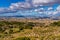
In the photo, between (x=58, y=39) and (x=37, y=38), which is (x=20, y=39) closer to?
(x=37, y=38)

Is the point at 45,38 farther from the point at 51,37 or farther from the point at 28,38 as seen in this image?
the point at 28,38

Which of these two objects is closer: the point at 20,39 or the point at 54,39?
the point at 54,39

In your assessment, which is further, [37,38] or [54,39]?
[37,38]

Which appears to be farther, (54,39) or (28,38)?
(28,38)

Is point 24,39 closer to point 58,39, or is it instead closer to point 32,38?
point 32,38

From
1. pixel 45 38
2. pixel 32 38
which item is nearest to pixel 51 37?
pixel 45 38

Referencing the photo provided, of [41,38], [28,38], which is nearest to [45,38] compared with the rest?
[41,38]
